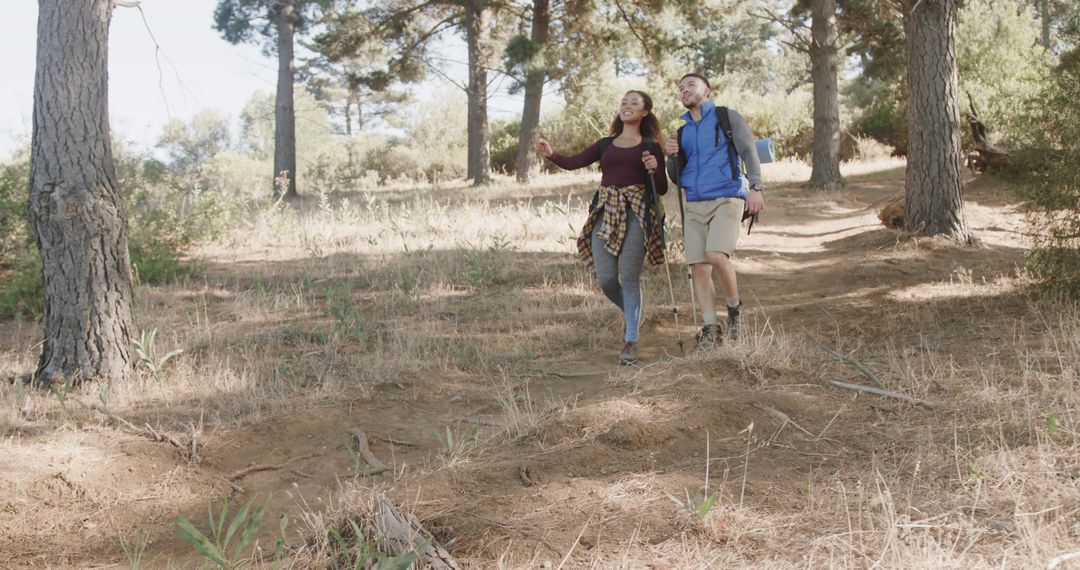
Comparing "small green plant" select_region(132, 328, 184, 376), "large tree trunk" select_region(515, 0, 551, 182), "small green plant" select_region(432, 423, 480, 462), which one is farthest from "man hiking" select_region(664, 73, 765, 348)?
"large tree trunk" select_region(515, 0, 551, 182)

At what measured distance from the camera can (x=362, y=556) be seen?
274cm

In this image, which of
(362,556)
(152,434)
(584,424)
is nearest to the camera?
(362,556)

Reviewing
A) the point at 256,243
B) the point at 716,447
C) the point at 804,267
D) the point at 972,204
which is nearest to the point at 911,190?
the point at 804,267

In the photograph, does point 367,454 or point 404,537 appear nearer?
point 404,537

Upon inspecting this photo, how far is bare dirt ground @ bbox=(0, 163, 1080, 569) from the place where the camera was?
9.68 ft

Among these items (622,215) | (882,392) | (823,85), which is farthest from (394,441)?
(823,85)

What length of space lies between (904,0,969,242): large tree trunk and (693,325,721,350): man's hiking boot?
4.47m

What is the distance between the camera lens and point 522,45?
50.9ft

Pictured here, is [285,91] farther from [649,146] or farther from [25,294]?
[649,146]

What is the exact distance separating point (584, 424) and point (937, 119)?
671cm

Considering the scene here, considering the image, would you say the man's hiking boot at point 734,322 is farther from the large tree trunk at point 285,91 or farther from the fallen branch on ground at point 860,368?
the large tree trunk at point 285,91

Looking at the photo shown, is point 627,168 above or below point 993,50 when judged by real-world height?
below

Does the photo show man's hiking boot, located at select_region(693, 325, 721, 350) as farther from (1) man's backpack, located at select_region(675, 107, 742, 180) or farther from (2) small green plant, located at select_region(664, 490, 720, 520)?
(2) small green plant, located at select_region(664, 490, 720, 520)

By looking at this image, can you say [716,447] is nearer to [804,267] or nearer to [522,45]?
[804,267]
